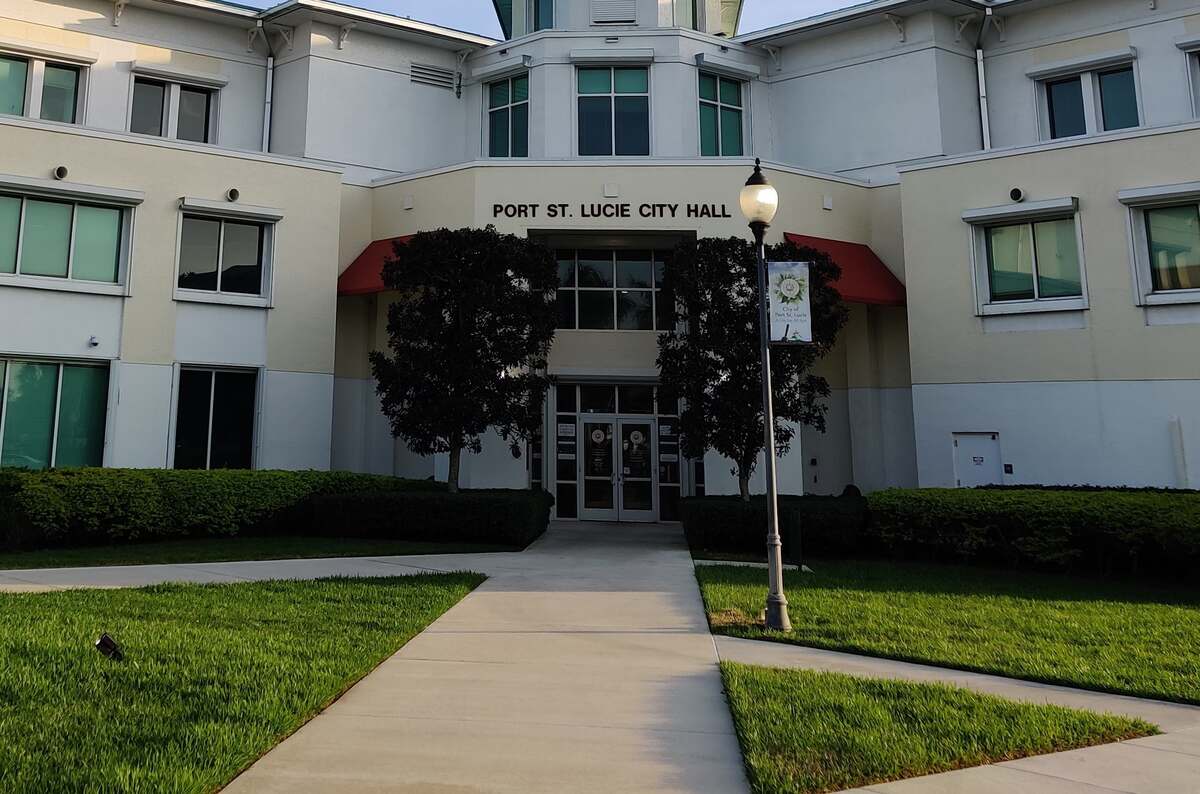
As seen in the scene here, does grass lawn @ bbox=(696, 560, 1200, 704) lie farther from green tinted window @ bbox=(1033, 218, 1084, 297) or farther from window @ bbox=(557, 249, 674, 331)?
window @ bbox=(557, 249, 674, 331)

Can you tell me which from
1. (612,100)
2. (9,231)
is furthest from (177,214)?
(612,100)

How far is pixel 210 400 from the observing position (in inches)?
711

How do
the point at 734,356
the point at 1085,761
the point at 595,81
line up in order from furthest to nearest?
the point at 595,81 → the point at 734,356 → the point at 1085,761

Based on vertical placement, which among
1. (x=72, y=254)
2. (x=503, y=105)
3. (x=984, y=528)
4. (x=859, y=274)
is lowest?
(x=984, y=528)

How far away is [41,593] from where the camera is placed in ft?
29.0

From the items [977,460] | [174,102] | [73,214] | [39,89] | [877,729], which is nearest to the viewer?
[877,729]

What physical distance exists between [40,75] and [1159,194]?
86.3 feet

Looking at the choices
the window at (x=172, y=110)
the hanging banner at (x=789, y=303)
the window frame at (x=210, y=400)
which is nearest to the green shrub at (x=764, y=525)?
the hanging banner at (x=789, y=303)

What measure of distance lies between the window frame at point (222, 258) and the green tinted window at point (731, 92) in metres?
13.2

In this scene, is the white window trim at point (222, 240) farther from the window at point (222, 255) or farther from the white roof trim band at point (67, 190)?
the white roof trim band at point (67, 190)

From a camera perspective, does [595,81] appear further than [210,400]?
Yes

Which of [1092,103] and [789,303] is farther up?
[1092,103]

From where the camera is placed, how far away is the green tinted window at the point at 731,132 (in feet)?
78.8

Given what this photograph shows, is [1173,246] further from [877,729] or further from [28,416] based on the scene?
[28,416]
